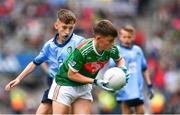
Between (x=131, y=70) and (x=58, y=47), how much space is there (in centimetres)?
264

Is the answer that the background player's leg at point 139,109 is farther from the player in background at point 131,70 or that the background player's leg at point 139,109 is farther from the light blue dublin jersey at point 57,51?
the light blue dublin jersey at point 57,51

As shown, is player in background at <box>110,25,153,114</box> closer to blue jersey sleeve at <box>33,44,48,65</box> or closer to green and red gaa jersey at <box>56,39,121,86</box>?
blue jersey sleeve at <box>33,44,48,65</box>

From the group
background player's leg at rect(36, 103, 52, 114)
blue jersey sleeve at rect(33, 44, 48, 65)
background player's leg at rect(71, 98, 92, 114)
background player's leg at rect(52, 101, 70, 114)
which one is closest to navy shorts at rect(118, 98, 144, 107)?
background player's leg at rect(36, 103, 52, 114)

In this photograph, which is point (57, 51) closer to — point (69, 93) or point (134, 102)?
point (69, 93)

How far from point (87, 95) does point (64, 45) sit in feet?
3.30

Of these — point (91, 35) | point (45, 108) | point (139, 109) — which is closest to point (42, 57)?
point (45, 108)

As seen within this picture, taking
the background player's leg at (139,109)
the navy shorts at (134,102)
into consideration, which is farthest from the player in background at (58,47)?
the background player's leg at (139,109)

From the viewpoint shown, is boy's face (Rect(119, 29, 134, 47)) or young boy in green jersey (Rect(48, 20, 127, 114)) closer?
young boy in green jersey (Rect(48, 20, 127, 114))

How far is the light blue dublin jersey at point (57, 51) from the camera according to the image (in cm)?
1152

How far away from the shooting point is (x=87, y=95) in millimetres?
10914

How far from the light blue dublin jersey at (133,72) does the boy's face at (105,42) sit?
11.5ft

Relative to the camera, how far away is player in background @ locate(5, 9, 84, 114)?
11.2 m

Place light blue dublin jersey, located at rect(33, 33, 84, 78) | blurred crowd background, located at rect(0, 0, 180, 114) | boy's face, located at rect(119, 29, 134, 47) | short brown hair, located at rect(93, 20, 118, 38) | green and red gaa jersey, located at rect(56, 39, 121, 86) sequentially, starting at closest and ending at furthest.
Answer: short brown hair, located at rect(93, 20, 118, 38)
green and red gaa jersey, located at rect(56, 39, 121, 86)
light blue dublin jersey, located at rect(33, 33, 84, 78)
boy's face, located at rect(119, 29, 134, 47)
blurred crowd background, located at rect(0, 0, 180, 114)

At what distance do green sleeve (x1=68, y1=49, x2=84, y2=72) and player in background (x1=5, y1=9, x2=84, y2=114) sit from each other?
0.79 metres
